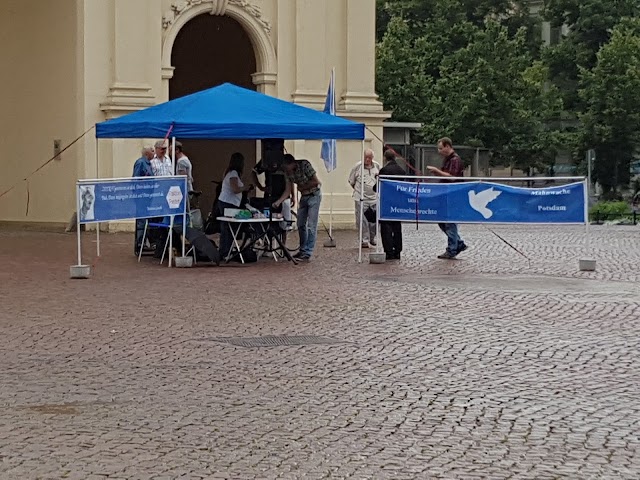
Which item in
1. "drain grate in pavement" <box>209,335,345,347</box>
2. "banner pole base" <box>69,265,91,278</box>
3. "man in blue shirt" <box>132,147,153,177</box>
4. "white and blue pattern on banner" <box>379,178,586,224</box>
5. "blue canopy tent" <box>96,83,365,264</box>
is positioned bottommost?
"drain grate in pavement" <box>209,335,345,347</box>

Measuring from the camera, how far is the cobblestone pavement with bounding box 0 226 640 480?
23.8 feet

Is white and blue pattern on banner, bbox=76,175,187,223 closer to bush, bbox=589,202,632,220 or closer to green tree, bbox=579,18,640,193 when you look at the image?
bush, bbox=589,202,632,220

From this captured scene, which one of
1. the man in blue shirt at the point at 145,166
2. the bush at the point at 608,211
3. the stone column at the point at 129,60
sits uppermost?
the stone column at the point at 129,60

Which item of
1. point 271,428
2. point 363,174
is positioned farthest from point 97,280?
point 271,428

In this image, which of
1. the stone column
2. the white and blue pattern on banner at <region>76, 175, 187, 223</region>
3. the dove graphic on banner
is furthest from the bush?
the white and blue pattern on banner at <region>76, 175, 187, 223</region>

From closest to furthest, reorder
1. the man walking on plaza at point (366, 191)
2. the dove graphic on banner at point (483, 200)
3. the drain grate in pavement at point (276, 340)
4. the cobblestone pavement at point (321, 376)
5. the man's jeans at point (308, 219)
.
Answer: the cobblestone pavement at point (321, 376) < the drain grate in pavement at point (276, 340) < the dove graphic on banner at point (483, 200) < the man's jeans at point (308, 219) < the man walking on plaza at point (366, 191)

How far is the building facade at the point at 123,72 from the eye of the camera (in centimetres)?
2770

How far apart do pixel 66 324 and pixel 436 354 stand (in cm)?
376

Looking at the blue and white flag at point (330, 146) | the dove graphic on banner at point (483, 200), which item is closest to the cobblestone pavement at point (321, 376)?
the dove graphic on banner at point (483, 200)

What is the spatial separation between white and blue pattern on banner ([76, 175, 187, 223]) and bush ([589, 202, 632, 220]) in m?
24.3

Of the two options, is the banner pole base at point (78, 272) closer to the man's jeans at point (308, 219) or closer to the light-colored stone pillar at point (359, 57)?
the man's jeans at point (308, 219)

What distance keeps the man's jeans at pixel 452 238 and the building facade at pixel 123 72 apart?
638cm

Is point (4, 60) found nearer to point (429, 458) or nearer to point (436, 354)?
point (436, 354)

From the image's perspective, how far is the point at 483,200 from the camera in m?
19.3
